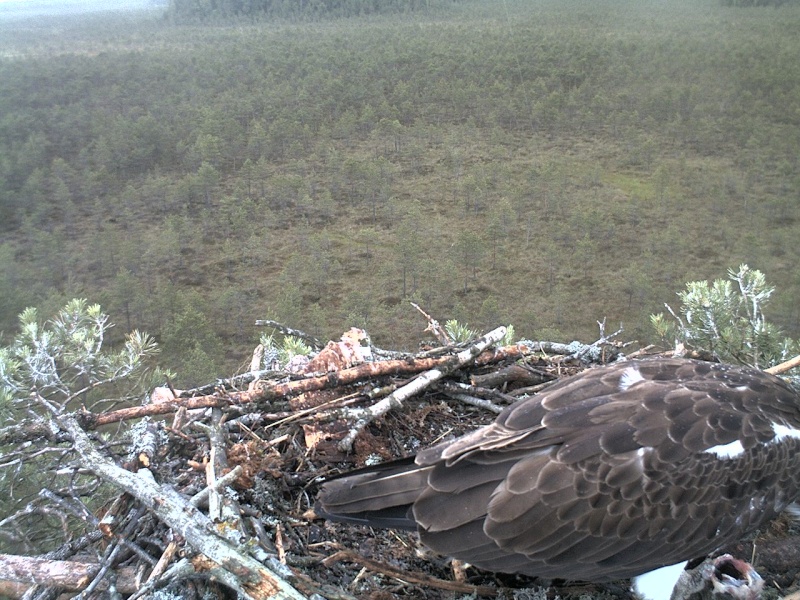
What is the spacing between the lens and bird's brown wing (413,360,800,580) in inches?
84.6

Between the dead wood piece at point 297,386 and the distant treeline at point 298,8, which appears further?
the distant treeline at point 298,8

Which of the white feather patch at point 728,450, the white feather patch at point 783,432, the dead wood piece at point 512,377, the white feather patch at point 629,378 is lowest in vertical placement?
the dead wood piece at point 512,377

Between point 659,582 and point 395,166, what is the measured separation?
92.2 feet

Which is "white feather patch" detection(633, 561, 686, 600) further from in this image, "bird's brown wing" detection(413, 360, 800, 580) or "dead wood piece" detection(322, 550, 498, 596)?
"dead wood piece" detection(322, 550, 498, 596)

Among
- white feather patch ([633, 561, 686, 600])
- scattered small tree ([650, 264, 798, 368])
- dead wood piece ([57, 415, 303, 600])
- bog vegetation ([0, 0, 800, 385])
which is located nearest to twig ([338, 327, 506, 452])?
dead wood piece ([57, 415, 303, 600])

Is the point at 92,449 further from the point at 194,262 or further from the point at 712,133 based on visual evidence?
the point at 712,133

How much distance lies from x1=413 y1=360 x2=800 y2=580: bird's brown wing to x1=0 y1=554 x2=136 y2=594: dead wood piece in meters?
1.08

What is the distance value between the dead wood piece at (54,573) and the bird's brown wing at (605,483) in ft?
3.55

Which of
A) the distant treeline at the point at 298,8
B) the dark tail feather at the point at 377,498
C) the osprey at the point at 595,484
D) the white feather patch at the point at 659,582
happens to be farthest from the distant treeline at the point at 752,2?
the dark tail feather at the point at 377,498

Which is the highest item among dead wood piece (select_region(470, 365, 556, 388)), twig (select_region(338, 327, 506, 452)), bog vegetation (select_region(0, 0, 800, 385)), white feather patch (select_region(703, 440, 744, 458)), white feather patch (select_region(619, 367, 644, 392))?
white feather patch (select_region(619, 367, 644, 392))

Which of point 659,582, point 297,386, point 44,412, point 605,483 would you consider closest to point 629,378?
point 605,483

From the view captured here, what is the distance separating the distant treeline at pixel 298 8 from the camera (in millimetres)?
38250

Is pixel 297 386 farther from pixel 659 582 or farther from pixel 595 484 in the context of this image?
pixel 659 582

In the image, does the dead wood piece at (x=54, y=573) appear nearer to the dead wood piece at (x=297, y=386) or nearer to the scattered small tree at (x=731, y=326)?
the dead wood piece at (x=297, y=386)
